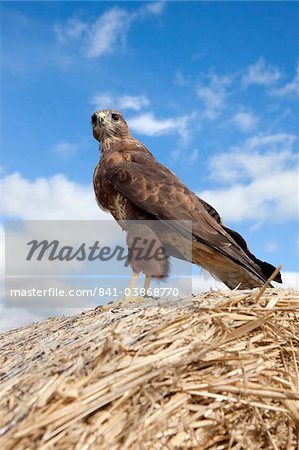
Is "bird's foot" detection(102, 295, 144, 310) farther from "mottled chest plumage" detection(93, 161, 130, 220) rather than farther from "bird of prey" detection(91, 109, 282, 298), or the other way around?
"mottled chest plumage" detection(93, 161, 130, 220)

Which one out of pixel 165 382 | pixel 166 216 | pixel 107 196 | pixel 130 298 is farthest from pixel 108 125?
pixel 165 382

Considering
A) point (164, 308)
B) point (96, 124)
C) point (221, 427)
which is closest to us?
point (221, 427)

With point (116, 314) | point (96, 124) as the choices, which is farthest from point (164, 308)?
point (96, 124)

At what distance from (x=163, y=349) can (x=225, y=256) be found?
2.43 meters

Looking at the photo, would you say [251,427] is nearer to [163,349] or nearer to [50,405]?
[163,349]

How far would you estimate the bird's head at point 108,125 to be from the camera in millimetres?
6570

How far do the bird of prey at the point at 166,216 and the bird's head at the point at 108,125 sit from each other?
634 millimetres

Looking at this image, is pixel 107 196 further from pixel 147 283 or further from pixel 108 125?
pixel 108 125

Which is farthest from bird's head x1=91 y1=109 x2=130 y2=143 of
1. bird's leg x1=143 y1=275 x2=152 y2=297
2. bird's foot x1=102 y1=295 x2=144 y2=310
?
bird's foot x1=102 y1=295 x2=144 y2=310

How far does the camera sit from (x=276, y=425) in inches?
120

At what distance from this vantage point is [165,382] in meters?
2.82

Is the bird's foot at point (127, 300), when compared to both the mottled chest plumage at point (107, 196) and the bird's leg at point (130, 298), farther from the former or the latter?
the mottled chest plumage at point (107, 196)

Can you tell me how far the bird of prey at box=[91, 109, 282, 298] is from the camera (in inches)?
209

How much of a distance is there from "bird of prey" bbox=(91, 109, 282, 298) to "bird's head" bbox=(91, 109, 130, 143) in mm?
634
